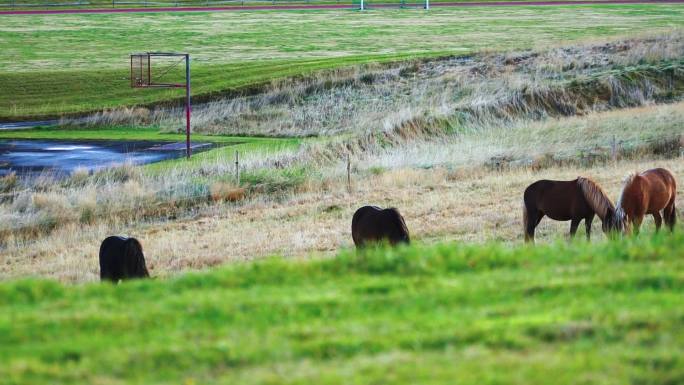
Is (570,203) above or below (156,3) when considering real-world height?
below

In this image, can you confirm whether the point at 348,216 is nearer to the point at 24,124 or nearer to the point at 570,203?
the point at 570,203

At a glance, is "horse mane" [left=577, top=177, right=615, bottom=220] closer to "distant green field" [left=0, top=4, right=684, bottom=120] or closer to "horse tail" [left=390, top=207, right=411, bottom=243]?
"horse tail" [left=390, top=207, right=411, bottom=243]

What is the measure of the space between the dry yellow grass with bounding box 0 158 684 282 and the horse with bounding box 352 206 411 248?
2305 millimetres

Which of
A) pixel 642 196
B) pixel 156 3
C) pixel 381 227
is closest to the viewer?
pixel 381 227

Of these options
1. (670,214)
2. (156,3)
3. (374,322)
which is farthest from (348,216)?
(156,3)

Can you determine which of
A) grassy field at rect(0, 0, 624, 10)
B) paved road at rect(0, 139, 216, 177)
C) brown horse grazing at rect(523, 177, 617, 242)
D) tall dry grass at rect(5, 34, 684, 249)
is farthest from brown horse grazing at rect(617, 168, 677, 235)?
grassy field at rect(0, 0, 624, 10)

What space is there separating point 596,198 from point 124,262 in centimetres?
761

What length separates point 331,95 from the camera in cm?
5109

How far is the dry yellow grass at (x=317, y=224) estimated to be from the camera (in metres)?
19.7

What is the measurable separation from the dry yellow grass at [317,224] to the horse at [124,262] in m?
2.10

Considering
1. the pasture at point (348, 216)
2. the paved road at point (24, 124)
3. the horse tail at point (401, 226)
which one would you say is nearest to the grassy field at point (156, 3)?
the pasture at point (348, 216)

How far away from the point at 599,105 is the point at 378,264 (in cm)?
3386

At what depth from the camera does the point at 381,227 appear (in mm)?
16141

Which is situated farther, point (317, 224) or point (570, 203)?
point (317, 224)
